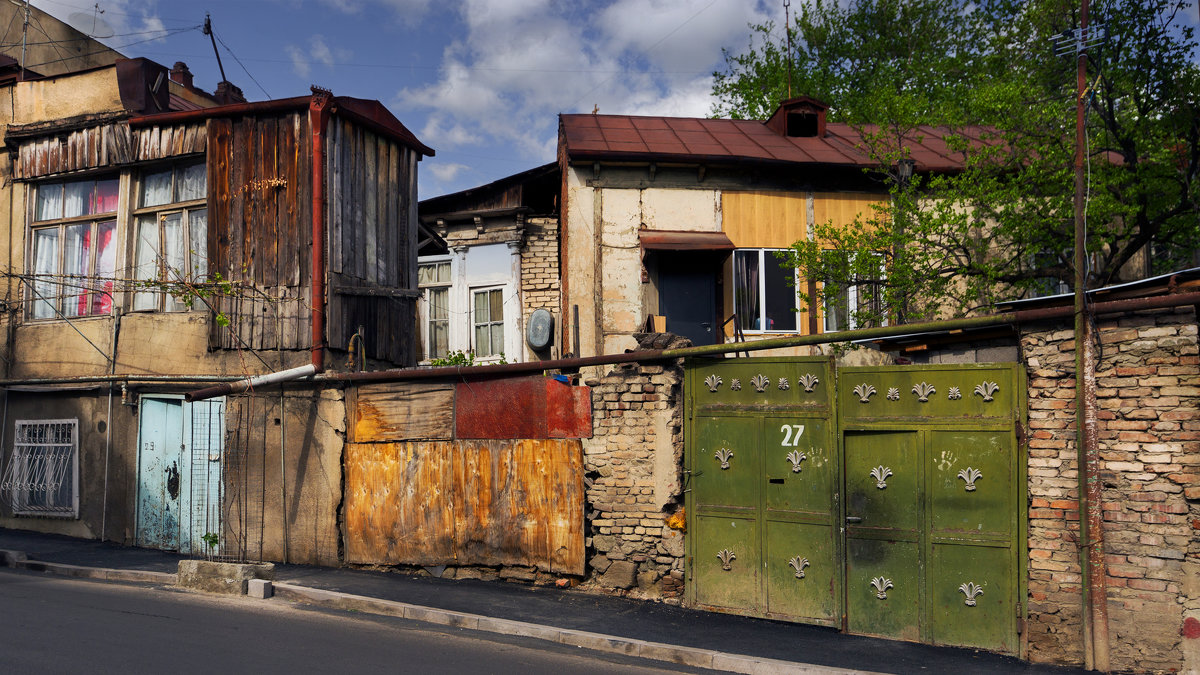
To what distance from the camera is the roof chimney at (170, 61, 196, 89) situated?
18.2m

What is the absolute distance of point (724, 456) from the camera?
8797mm

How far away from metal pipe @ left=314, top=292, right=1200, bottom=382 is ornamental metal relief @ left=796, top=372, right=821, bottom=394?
1.10ft

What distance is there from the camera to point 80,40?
2042 cm

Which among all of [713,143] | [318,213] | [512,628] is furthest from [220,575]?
[713,143]

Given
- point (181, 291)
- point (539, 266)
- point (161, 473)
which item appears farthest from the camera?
point (539, 266)

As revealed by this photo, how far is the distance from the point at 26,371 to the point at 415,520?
7.89m

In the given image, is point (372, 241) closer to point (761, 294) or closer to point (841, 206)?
point (761, 294)

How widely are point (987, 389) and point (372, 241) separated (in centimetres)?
921

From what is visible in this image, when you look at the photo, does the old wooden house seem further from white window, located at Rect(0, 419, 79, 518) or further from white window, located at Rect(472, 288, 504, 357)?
white window, located at Rect(472, 288, 504, 357)

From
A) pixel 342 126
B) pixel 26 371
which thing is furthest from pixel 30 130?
pixel 342 126

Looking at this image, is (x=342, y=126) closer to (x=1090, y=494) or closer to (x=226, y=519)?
(x=226, y=519)

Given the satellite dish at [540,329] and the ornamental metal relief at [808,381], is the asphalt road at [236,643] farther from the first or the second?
the satellite dish at [540,329]

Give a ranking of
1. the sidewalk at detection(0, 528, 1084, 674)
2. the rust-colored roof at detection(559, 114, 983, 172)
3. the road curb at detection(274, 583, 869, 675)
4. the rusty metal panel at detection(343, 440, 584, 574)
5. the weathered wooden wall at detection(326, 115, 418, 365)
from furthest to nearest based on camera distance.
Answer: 1. the rust-colored roof at detection(559, 114, 983, 172)
2. the weathered wooden wall at detection(326, 115, 418, 365)
3. the rusty metal panel at detection(343, 440, 584, 574)
4. the sidewalk at detection(0, 528, 1084, 674)
5. the road curb at detection(274, 583, 869, 675)

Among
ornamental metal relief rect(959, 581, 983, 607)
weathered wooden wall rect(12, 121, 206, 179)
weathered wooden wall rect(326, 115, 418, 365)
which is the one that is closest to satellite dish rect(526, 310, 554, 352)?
weathered wooden wall rect(326, 115, 418, 365)
